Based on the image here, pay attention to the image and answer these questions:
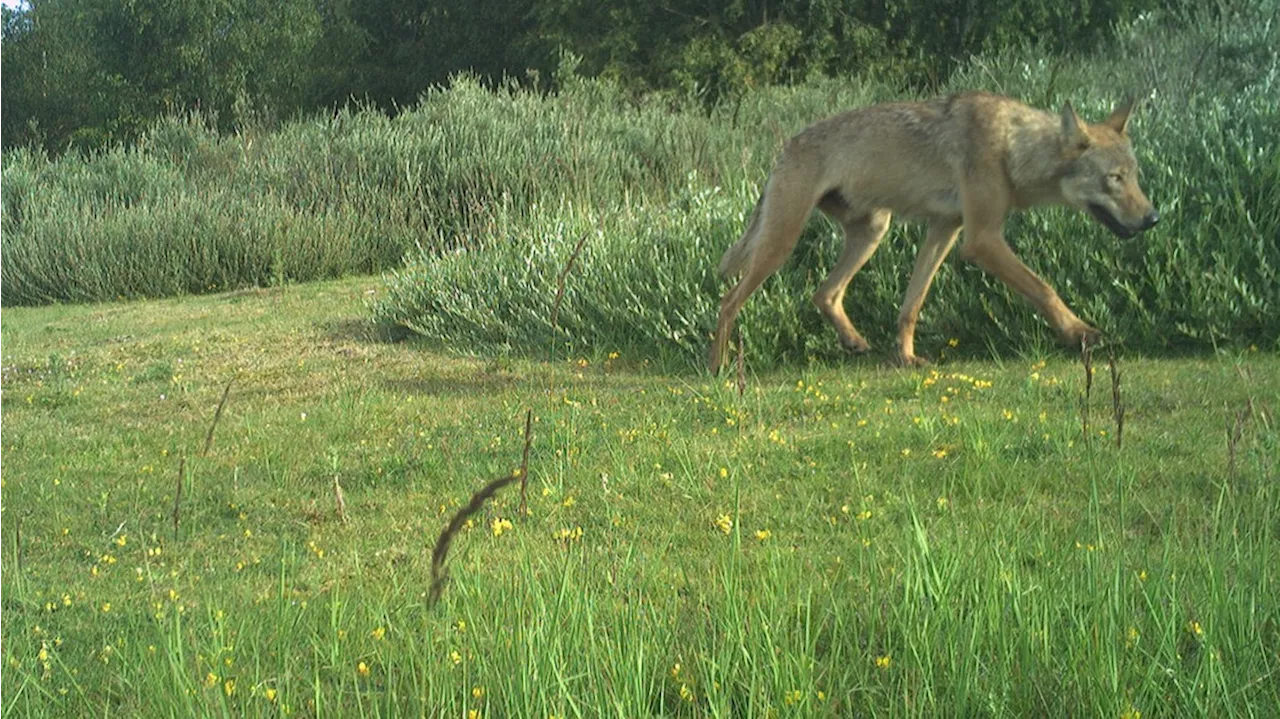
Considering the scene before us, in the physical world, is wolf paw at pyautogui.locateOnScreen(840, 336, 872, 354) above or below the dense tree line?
below

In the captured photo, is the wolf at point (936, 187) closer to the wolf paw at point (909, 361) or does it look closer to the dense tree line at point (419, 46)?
the wolf paw at point (909, 361)

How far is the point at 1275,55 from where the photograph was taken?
14.3 m

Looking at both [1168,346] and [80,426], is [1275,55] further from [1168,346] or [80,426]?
[80,426]

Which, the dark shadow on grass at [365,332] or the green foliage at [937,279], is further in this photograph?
the dark shadow on grass at [365,332]

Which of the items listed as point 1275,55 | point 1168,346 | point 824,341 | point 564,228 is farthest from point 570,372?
point 1275,55

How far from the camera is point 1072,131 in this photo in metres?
8.02

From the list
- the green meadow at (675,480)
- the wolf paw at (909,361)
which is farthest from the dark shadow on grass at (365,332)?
the wolf paw at (909,361)

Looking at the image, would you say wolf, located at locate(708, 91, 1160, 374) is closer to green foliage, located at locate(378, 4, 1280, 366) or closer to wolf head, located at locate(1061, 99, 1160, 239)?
wolf head, located at locate(1061, 99, 1160, 239)

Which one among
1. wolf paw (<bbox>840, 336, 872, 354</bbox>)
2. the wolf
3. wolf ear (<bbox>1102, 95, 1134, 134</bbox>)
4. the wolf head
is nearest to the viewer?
the wolf head

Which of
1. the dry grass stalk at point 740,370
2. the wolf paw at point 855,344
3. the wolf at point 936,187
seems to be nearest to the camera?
the dry grass stalk at point 740,370

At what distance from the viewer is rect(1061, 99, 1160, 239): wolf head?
7.81 m

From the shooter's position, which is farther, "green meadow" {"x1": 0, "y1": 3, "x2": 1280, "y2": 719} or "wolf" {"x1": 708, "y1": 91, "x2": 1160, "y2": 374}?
"wolf" {"x1": 708, "y1": 91, "x2": 1160, "y2": 374}

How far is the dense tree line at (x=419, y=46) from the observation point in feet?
118

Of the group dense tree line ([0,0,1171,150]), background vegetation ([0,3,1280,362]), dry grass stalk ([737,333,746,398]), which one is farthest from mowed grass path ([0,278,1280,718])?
dense tree line ([0,0,1171,150])
